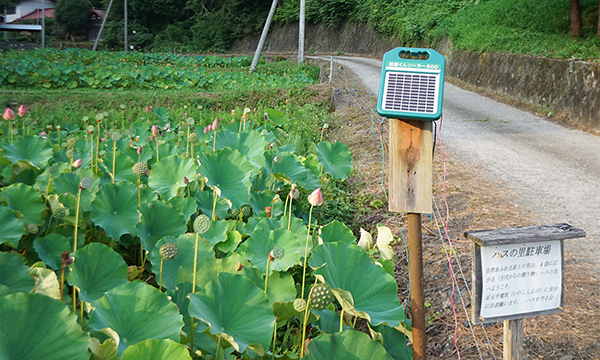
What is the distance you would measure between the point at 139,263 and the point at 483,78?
8.65 meters

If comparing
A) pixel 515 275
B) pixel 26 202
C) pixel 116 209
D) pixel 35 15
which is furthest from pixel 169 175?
pixel 35 15

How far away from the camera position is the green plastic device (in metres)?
1.29

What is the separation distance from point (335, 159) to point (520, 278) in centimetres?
168

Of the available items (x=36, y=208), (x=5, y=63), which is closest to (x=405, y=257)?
(x=36, y=208)

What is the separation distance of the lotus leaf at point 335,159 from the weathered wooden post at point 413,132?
143 cm

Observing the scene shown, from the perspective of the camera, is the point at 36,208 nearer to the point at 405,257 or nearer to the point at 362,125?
the point at 405,257

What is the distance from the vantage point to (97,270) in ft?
4.41

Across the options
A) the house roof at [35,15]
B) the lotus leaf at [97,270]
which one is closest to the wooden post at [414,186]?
the lotus leaf at [97,270]

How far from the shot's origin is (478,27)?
1120 cm

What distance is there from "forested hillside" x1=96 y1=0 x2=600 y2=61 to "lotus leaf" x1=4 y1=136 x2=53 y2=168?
22.1ft

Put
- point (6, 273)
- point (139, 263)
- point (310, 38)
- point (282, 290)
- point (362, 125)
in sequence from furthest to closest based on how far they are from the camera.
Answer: point (310, 38) → point (362, 125) → point (139, 263) → point (282, 290) → point (6, 273)

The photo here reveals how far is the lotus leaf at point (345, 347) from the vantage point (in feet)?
3.78

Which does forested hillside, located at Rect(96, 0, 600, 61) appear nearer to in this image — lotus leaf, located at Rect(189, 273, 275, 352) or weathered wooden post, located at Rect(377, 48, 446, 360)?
weathered wooden post, located at Rect(377, 48, 446, 360)

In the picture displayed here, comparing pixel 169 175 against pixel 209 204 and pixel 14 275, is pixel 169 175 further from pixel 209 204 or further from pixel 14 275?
pixel 14 275
